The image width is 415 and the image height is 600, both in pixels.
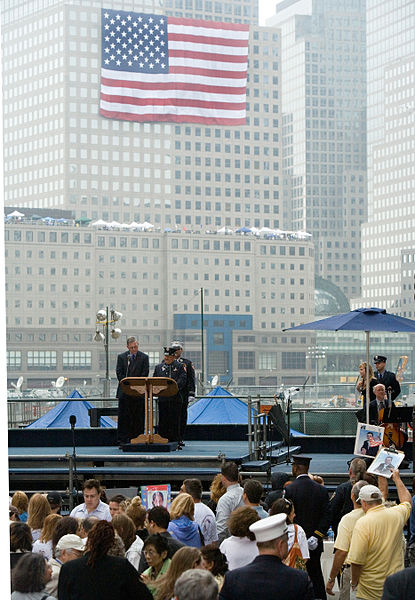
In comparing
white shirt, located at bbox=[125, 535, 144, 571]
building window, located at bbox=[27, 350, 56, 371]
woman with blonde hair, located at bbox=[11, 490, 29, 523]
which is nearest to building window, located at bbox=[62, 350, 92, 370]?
building window, located at bbox=[27, 350, 56, 371]

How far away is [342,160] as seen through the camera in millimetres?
177375

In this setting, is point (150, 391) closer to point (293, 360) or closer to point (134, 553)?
point (134, 553)

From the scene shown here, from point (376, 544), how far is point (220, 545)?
37.8 inches

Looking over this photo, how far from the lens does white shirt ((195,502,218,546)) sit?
685cm

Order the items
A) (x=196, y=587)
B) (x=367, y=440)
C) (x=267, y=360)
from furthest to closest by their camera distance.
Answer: (x=267, y=360) → (x=367, y=440) → (x=196, y=587)

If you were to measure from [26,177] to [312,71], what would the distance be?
60.2 metres

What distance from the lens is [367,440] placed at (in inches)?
427

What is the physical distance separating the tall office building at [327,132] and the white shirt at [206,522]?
16439cm

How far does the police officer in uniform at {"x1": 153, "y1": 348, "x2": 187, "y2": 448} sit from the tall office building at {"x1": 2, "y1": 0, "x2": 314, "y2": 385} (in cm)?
12438

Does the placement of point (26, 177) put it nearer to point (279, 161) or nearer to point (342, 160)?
point (279, 161)

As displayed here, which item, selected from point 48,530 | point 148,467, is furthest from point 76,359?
point 48,530

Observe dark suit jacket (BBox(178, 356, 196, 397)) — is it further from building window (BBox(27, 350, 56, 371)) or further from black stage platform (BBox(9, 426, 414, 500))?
building window (BBox(27, 350, 56, 371))

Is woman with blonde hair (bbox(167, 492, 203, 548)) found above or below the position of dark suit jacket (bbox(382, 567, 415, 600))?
below

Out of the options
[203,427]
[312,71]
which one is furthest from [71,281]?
[203,427]
